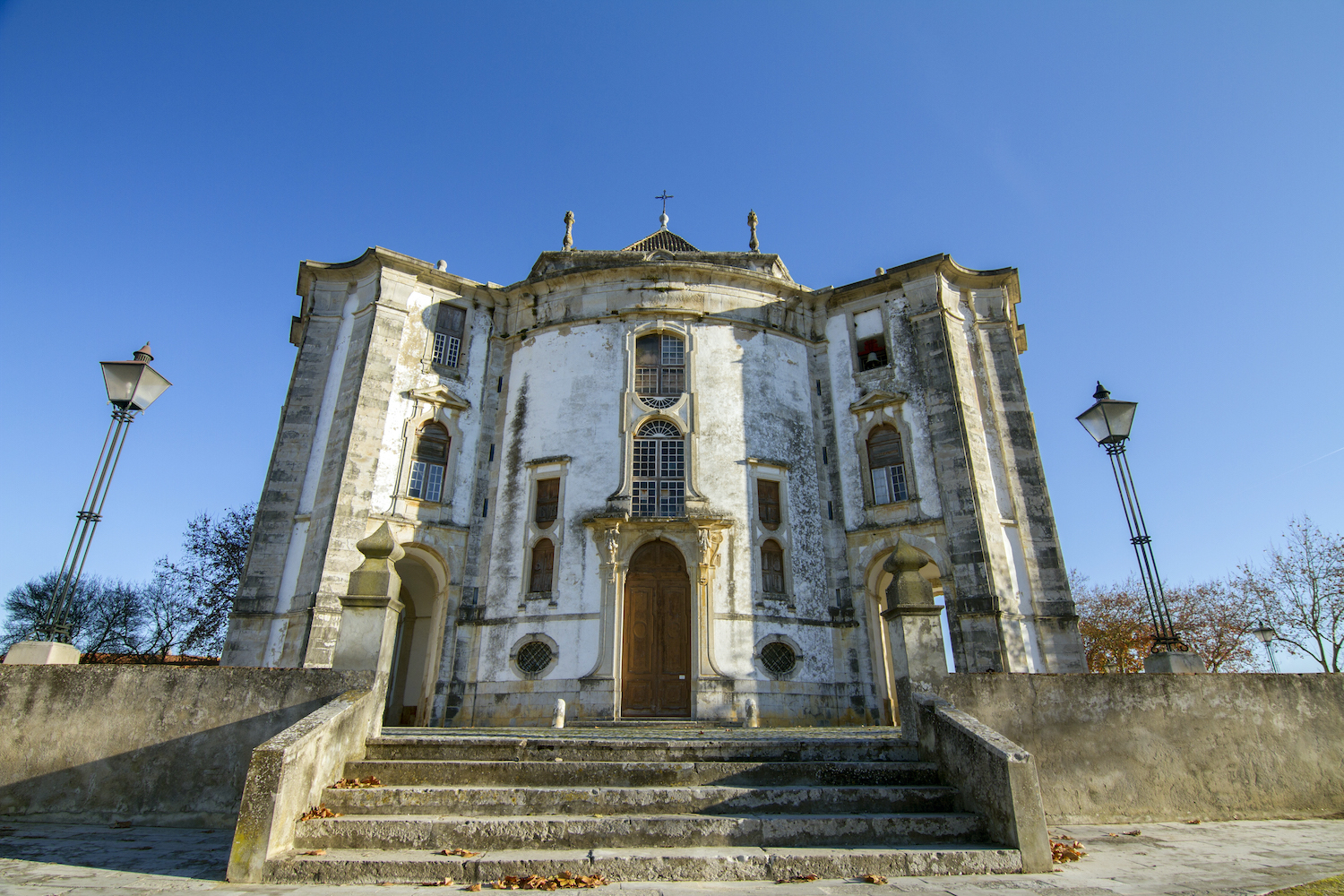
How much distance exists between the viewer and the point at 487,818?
Answer: 274 inches

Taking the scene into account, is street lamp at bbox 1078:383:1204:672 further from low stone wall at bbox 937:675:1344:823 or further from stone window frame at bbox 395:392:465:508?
stone window frame at bbox 395:392:465:508

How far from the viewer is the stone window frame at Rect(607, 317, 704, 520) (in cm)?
1933

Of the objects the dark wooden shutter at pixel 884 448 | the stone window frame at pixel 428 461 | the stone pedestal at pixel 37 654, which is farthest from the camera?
the dark wooden shutter at pixel 884 448

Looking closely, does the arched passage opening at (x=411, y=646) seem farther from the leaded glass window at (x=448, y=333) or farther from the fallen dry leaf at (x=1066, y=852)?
the fallen dry leaf at (x=1066, y=852)

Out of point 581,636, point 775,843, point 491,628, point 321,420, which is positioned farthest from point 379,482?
point 775,843

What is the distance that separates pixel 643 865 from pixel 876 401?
1665 cm

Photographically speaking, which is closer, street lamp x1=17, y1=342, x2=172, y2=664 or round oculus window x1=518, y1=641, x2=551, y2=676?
street lamp x1=17, y1=342, x2=172, y2=664

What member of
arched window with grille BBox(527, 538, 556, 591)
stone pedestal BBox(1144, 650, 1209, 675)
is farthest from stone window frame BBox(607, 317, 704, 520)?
stone pedestal BBox(1144, 650, 1209, 675)

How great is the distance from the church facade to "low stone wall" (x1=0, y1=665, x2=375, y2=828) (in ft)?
25.3

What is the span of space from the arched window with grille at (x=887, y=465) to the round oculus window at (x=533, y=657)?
958 centimetres

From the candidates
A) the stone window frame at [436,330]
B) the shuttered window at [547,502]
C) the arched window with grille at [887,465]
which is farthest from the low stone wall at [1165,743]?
the stone window frame at [436,330]

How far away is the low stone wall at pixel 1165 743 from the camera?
9141 millimetres

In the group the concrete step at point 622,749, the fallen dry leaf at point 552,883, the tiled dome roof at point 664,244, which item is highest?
the tiled dome roof at point 664,244

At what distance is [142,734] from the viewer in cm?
916
